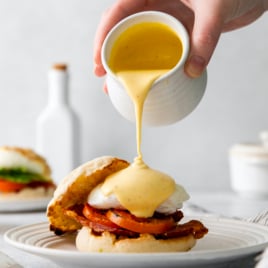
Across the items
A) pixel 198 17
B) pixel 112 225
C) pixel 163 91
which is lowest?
pixel 112 225

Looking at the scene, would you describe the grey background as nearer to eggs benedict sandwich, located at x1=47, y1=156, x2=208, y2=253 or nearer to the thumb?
the thumb

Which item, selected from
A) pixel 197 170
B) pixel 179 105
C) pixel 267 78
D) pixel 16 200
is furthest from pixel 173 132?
pixel 179 105

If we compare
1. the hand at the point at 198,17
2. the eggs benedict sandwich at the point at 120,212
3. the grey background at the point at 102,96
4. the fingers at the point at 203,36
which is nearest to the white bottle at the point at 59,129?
the grey background at the point at 102,96

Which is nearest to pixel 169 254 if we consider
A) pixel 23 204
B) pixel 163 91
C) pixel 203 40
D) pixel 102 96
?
pixel 163 91

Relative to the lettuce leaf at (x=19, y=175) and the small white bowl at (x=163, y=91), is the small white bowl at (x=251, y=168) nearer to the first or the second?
the lettuce leaf at (x=19, y=175)

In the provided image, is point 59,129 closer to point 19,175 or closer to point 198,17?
point 19,175
